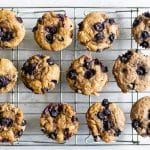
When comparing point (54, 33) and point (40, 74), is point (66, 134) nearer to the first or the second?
point (40, 74)

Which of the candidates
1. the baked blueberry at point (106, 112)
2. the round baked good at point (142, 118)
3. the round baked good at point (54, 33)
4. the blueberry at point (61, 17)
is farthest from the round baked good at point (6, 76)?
the round baked good at point (142, 118)

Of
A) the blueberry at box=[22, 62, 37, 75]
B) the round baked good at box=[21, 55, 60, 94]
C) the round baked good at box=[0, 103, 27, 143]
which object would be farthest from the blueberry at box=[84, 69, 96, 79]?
the round baked good at box=[0, 103, 27, 143]

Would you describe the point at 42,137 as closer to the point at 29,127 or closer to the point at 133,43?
the point at 29,127

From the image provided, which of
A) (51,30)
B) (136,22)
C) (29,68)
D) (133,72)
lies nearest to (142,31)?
(136,22)

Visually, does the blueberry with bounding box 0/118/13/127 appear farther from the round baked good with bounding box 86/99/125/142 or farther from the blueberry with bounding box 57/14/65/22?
the blueberry with bounding box 57/14/65/22

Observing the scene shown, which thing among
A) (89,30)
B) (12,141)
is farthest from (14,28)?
(12,141)

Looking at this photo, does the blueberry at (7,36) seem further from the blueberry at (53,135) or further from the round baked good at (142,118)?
the round baked good at (142,118)
